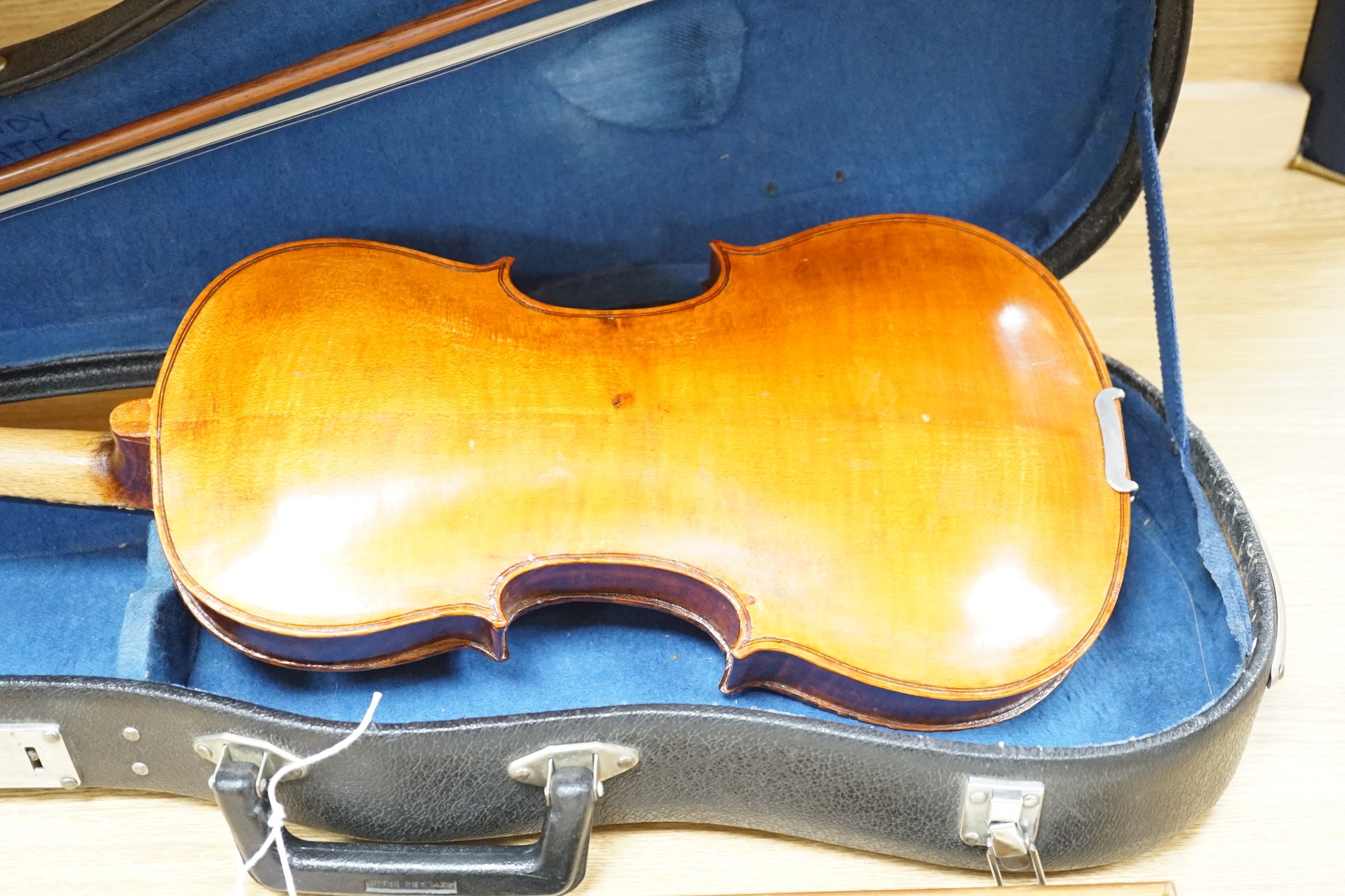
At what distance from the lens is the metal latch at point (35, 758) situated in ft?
3.03

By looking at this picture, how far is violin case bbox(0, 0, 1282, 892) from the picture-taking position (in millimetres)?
884

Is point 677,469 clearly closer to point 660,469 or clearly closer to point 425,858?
point 660,469

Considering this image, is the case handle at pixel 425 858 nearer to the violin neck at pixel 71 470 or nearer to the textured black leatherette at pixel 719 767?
the textured black leatherette at pixel 719 767

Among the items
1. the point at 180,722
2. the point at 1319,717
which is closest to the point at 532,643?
the point at 180,722

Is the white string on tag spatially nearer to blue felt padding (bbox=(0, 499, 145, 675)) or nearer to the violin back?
the violin back

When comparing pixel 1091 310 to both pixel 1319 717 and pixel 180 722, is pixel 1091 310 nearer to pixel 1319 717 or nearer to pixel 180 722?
pixel 1319 717

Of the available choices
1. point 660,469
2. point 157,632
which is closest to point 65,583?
point 157,632

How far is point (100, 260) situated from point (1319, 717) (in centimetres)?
119

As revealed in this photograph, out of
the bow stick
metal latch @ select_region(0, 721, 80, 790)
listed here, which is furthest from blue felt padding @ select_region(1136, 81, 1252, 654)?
metal latch @ select_region(0, 721, 80, 790)

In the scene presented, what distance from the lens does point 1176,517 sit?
1.08 meters

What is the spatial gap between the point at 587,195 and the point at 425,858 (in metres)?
0.62

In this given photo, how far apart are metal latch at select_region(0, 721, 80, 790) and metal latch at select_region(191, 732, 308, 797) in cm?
13

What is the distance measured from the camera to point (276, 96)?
988 millimetres

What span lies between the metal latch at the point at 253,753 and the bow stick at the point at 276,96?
0.49 metres
